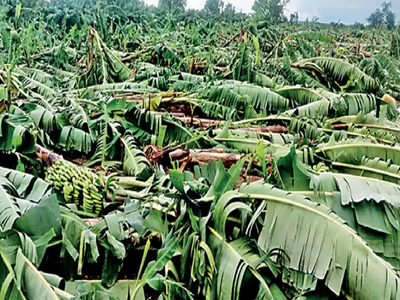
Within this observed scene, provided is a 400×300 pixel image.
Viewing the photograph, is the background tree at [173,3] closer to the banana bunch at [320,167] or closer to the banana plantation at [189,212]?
the banana plantation at [189,212]

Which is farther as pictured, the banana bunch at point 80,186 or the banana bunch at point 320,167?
the banana bunch at point 320,167

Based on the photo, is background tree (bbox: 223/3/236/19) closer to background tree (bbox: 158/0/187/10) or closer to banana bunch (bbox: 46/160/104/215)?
background tree (bbox: 158/0/187/10)

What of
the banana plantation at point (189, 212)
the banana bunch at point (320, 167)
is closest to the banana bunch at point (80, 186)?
the banana plantation at point (189, 212)

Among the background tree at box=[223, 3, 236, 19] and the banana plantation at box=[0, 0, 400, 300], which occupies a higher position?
the background tree at box=[223, 3, 236, 19]

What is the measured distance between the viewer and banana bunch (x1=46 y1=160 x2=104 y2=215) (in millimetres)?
1710

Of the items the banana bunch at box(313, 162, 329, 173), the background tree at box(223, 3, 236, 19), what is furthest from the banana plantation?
the background tree at box(223, 3, 236, 19)

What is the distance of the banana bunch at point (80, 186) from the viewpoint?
1710mm

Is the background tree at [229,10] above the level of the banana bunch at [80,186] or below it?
above

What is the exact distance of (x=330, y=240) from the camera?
1.25 m

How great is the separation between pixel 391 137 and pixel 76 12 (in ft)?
35.7

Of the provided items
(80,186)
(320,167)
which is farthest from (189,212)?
(320,167)

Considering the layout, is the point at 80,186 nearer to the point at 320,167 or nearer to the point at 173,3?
the point at 320,167

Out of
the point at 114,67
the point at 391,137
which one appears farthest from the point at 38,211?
the point at 114,67

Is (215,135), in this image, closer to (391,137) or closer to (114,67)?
→ (391,137)
